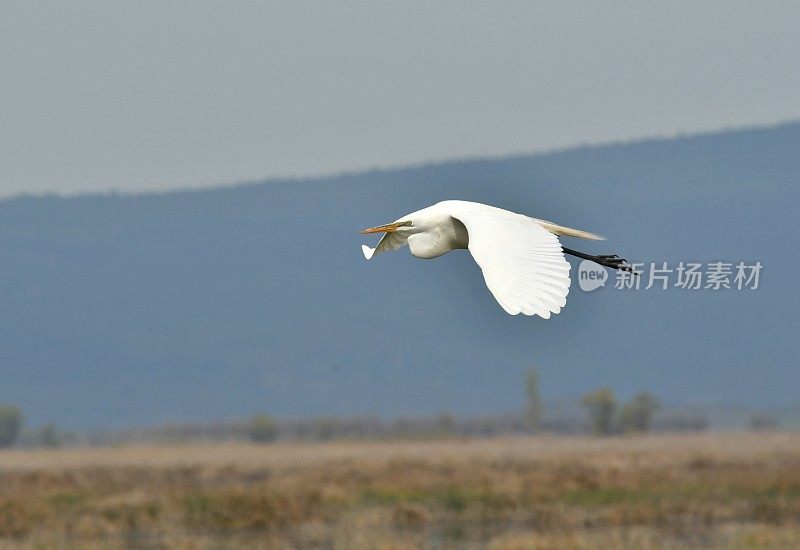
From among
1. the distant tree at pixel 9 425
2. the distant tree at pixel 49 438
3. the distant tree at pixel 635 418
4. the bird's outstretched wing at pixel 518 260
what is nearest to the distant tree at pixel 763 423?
the distant tree at pixel 635 418

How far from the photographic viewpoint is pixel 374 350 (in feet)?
447

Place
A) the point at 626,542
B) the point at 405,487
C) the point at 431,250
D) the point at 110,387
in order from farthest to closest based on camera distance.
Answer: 1. the point at 110,387
2. the point at 405,487
3. the point at 626,542
4. the point at 431,250

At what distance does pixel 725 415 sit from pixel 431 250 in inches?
3768

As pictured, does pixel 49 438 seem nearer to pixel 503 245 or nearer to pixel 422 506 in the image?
pixel 422 506

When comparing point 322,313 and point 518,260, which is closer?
point 518,260

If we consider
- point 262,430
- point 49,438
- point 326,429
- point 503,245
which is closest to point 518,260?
point 503,245

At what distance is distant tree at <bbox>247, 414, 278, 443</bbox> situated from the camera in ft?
220

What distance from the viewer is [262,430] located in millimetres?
67688

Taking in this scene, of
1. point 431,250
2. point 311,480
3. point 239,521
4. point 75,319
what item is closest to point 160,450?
point 311,480

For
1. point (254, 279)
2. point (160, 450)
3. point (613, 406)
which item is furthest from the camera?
point (254, 279)

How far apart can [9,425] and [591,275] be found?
2668 inches

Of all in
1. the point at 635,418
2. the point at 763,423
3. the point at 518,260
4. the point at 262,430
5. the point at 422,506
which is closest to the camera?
the point at 518,260

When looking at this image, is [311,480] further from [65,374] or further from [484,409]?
[65,374]

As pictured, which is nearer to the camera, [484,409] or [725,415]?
[725,415]
